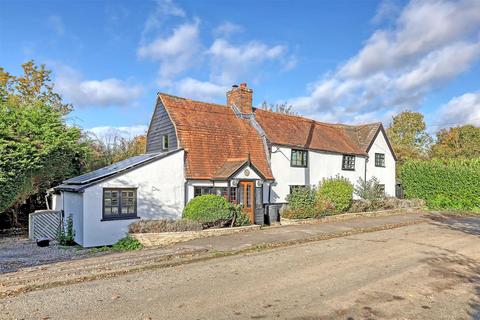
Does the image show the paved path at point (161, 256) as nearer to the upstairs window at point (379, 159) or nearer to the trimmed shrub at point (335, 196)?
the trimmed shrub at point (335, 196)

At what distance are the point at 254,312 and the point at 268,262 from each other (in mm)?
4338

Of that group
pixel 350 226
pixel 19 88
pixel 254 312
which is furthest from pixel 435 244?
pixel 19 88

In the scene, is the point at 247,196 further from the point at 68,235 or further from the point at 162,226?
the point at 68,235

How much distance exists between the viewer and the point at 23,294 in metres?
8.09

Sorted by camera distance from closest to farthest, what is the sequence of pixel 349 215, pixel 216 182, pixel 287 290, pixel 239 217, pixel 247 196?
pixel 287 290
pixel 239 217
pixel 216 182
pixel 247 196
pixel 349 215

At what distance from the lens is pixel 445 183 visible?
2772cm

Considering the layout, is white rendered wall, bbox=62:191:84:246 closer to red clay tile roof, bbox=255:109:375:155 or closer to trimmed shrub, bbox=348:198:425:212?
red clay tile roof, bbox=255:109:375:155

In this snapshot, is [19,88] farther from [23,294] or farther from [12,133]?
[23,294]

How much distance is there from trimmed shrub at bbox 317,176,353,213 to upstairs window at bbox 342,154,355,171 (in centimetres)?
371

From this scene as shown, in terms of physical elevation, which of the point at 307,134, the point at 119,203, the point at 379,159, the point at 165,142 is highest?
the point at 307,134

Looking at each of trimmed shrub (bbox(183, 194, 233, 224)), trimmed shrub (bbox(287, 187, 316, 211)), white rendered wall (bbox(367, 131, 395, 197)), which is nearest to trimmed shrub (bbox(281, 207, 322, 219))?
trimmed shrub (bbox(287, 187, 316, 211))

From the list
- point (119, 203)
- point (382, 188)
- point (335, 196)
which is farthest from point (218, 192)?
point (382, 188)

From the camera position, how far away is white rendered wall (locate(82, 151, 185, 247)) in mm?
14797

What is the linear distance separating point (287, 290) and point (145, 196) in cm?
1007
